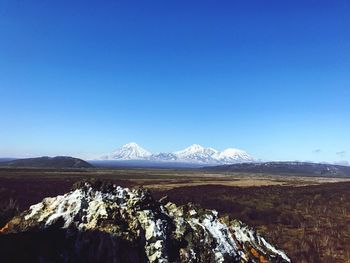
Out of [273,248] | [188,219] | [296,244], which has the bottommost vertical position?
[296,244]

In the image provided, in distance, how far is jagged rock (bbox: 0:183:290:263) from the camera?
862cm

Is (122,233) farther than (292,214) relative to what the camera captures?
No

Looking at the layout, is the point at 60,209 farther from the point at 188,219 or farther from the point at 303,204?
the point at 303,204

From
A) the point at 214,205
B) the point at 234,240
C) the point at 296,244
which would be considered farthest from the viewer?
the point at 214,205

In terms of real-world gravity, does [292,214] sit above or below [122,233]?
below

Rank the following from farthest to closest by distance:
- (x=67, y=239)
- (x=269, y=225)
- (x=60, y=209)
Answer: (x=269, y=225)
(x=60, y=209)
(x=67, y=239)

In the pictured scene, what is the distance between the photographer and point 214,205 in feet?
153

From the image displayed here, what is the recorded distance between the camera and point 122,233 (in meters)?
9.08

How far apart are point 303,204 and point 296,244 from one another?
24.6m

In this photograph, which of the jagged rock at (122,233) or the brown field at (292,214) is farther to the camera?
the brown field at (292,214)

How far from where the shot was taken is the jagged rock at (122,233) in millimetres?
8617

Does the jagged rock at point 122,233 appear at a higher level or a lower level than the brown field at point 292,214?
higher

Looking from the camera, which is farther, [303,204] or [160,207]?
[303,204]

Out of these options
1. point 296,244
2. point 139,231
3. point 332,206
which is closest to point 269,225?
point 296,244
